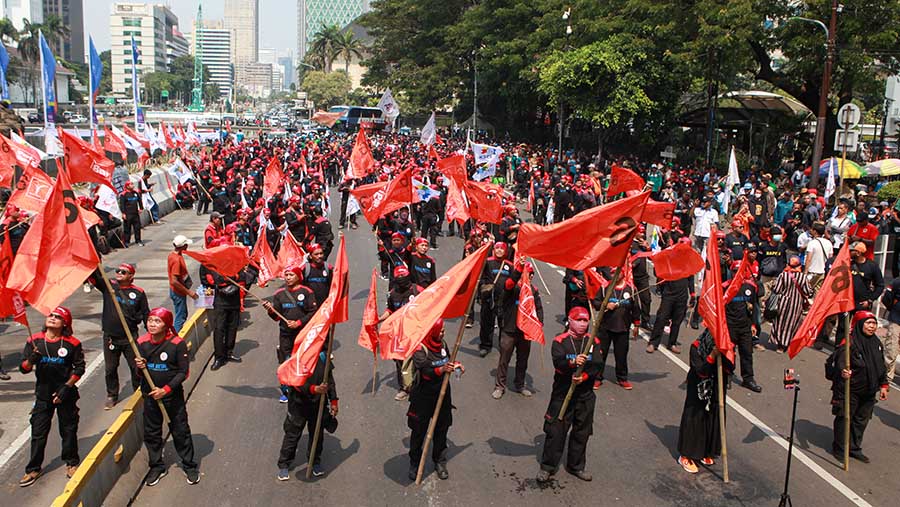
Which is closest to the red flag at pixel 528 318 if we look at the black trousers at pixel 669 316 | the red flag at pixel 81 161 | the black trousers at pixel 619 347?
the black trousers at pixel 619 347

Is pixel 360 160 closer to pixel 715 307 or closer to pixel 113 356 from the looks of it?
pixel 113 356

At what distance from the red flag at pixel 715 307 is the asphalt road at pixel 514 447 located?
4.37 ft

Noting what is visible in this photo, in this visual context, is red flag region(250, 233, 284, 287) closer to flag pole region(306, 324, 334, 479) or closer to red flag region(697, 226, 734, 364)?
flag pole region(306, 324, 334, 479)

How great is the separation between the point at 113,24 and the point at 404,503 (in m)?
214

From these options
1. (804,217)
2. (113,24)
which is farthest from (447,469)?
(113,24)

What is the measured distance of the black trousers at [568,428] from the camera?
730cm

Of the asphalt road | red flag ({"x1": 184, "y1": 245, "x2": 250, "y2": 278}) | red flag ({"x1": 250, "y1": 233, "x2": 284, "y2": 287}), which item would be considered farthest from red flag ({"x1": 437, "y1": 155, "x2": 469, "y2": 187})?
red flag ({"x1": 184, "y1": 245, "x2": 250, "y2": 278})

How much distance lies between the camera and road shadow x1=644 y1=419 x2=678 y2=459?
26.9ft

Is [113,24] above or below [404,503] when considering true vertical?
above

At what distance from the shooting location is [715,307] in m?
7.53

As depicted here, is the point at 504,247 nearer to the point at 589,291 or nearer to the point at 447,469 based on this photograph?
the point at 589,291

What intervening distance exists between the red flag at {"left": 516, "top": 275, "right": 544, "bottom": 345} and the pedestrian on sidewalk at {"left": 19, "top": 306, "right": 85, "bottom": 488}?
4.88m

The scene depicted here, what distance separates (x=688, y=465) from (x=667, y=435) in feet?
2.73

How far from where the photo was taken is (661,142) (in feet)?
124
